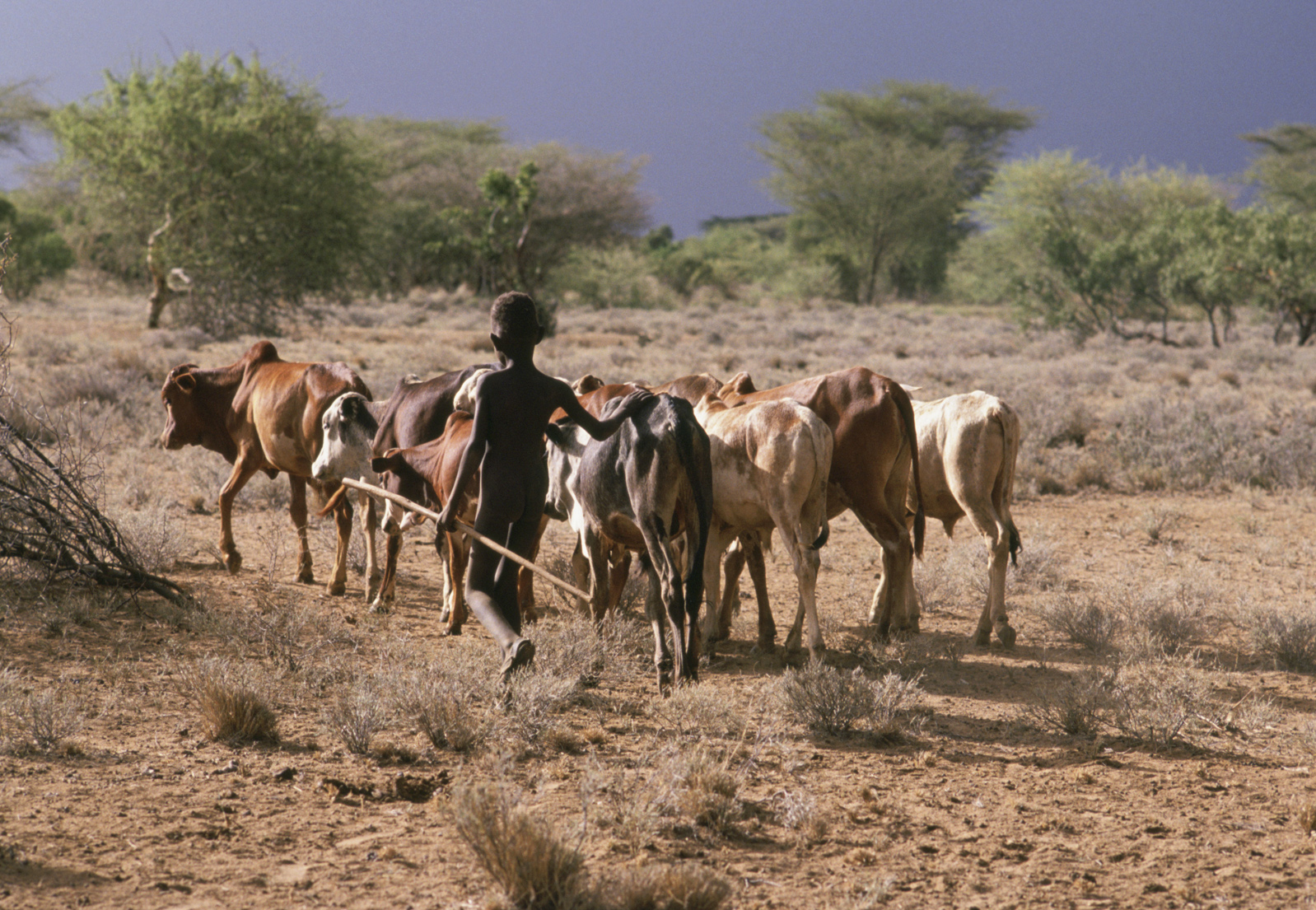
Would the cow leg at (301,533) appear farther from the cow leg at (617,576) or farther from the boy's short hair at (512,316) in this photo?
the boy's short hair at (512,316)

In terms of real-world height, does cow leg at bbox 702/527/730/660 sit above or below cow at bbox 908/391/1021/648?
below

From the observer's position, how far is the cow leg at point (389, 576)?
7344mm

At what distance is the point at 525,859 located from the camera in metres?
3.44

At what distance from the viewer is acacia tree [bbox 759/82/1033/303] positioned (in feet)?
157

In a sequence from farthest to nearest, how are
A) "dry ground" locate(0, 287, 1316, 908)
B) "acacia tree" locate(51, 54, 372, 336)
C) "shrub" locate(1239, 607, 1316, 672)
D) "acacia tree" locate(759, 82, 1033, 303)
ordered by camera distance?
"acacia tree" locate(759, 82, 1033, 303)
"acacia tree" locate(51, 54, 372, 336)
"shrub" locate(1239, 607, 1316, 672)
"dry ground" locate(0, 287, 1316, 908)

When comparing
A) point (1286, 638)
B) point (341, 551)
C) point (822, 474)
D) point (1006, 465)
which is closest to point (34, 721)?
point (341, 551)

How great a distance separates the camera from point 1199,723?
551cm

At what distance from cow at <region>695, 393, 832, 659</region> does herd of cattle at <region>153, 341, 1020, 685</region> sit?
1cm

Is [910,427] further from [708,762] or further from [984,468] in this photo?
[708,762]

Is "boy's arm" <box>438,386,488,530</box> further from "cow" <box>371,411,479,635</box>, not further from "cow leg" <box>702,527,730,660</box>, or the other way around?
"cow leg" <box>702,527,730,660</box>

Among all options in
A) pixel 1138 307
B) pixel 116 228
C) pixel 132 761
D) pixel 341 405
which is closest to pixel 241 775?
pixel 132 761

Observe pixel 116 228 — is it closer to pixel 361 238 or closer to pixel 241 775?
pixel 361 238

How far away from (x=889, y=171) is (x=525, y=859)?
156 feet

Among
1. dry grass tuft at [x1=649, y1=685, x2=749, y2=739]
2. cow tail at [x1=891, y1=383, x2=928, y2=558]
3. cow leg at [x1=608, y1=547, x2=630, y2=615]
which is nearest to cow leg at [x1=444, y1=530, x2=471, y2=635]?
cow leg at [x1=608, y1=547, x2=630, y2=615]
